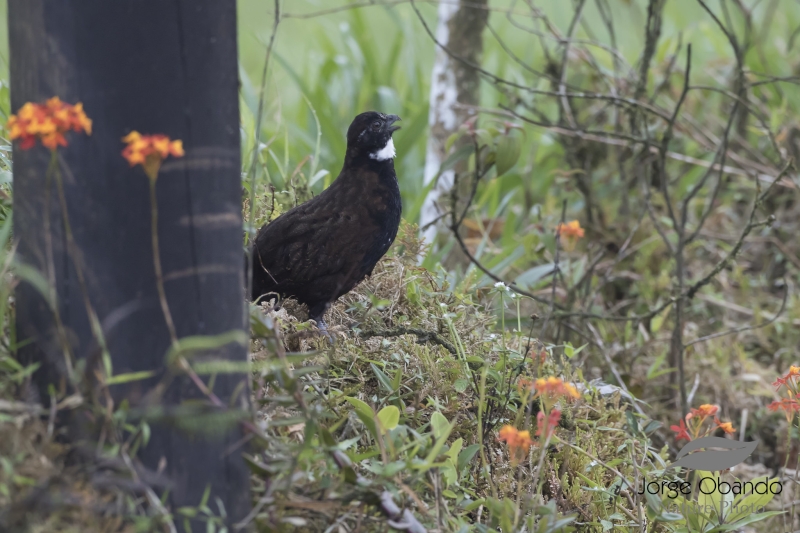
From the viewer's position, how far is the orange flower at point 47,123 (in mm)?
1160

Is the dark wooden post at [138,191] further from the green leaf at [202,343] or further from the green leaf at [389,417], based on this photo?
the green leaf at [389,417]

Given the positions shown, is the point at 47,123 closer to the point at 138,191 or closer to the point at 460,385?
the point at 138,191

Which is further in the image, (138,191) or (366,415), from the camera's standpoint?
(366,415)

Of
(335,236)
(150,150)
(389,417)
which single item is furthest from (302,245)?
(150,150)

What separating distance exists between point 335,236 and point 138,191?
1242 millimetres

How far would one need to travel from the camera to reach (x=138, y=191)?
1304 mm

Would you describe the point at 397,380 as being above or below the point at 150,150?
below

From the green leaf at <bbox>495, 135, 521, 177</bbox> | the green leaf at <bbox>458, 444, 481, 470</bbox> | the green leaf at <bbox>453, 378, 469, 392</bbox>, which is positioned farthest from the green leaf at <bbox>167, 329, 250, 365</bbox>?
the green leaf at <bbox>495, 135, 521, 177</bbox>

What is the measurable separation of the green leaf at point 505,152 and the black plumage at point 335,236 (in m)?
0.63

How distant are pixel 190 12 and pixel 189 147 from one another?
0.23m

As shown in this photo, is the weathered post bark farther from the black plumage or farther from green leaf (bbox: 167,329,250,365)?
green leaf (bbox: 167,329,250,365)

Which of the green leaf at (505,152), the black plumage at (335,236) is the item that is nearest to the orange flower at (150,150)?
the black plumage at (335,236)

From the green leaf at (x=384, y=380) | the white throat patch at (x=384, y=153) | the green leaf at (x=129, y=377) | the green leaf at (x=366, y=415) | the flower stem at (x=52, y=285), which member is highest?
the white throat patch at (x=384, y=153)

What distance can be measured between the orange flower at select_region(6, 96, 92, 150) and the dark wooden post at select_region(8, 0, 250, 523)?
0.34 ft
